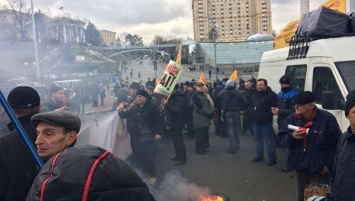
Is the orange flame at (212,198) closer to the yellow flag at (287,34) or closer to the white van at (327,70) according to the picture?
the white van at (327,70)

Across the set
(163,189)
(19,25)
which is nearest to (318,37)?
(163,189)

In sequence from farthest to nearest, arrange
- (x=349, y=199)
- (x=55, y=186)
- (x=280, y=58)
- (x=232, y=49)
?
(x=232, y=49), (x=280, y=58), (x=349, y=199), (x=55, y=186)

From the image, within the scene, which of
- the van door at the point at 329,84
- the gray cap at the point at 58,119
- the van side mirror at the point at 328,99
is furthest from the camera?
the van door at the point at 329,84

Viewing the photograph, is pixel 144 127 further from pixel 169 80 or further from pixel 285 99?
pixel 285 99

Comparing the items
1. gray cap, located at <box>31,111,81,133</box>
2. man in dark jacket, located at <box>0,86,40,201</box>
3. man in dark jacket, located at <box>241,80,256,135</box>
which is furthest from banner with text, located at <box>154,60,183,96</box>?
gray cap, located at <box>31,111,81,133</box>

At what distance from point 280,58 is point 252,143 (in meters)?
2.72

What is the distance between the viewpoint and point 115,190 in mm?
1265

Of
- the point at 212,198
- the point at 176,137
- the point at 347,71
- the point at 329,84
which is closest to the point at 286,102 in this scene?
the point at 329,84

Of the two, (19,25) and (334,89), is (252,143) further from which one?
(19,25)

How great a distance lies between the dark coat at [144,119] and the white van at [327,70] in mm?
3035

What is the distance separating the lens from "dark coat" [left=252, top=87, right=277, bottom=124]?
7.56m

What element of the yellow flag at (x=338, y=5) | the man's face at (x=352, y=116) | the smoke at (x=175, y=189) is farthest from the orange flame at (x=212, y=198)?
the yellow flag at (x=338, y=5)

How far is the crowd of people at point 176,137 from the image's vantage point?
2195mm

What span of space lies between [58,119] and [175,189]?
14.8ft
